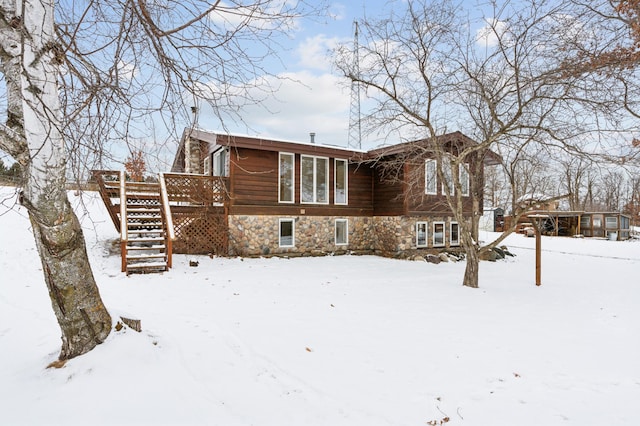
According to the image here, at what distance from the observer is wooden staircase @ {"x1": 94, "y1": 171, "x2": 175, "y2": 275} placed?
7266 millimetres

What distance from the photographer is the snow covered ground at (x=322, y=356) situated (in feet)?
7.98

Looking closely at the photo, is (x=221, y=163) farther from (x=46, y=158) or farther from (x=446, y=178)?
(x=46, y=158)

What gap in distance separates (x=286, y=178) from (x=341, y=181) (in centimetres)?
204

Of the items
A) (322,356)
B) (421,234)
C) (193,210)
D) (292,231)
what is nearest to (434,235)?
(421,234)

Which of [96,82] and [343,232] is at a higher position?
[96,82]

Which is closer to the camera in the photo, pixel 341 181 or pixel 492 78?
pixel 492 78

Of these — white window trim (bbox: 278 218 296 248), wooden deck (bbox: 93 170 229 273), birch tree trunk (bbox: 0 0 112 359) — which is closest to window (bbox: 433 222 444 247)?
white window trim (bbox: 278 218 296 248)

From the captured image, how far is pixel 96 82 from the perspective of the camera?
2.70 metres

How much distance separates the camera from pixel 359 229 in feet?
39.5

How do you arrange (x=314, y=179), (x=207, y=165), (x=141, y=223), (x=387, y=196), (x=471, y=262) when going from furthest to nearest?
(x=207, y=165)
(x=387, y=196)
(x=314, y=179)
(x=141, y=223)
(x=471, y=262)

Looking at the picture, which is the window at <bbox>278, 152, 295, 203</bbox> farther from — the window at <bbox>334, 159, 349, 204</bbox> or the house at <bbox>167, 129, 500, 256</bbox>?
the window at <bbox>334, 159, 349, 204</bbox>

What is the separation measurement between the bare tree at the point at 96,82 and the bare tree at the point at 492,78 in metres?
4.39

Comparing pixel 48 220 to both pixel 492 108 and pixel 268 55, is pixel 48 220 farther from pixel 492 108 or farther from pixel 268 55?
pixel 492 108

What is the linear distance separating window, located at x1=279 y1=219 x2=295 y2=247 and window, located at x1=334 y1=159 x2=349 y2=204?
5.92 feet
